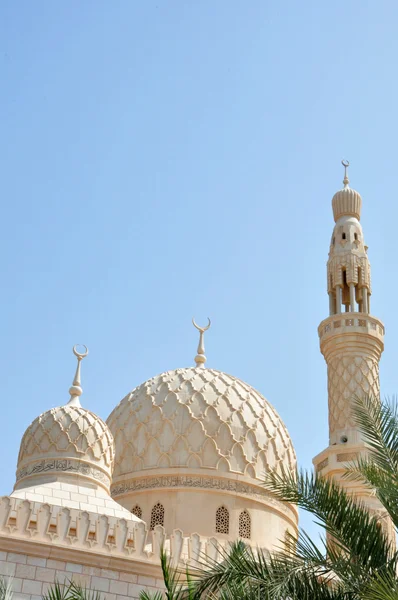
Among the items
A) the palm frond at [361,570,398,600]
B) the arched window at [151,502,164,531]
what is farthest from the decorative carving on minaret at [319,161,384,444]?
the palm frond at [361,570,398,600]

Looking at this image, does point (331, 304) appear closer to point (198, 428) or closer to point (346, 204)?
point (346, 204)

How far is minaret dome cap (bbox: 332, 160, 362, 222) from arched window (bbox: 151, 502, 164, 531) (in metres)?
8.30

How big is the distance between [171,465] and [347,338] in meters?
5.04

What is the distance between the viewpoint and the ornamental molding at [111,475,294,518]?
618 inches

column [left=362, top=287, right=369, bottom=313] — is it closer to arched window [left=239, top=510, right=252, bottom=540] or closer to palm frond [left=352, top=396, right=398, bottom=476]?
arched window [left=239, top=510, right=252, bottom=540]

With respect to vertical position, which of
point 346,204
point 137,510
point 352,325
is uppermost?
point 346,204

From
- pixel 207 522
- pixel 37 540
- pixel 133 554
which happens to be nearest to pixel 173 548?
pixel 133 554

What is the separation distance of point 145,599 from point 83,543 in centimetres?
473

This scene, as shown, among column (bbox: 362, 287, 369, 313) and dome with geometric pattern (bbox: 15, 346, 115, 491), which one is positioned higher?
column (bbox: 362, 287, 369, 313)

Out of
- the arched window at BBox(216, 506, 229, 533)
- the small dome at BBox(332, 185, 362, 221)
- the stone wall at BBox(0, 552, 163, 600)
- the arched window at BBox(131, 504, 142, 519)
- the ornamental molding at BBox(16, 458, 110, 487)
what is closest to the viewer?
the stone wall at BBox(0, 552, 163, 600)

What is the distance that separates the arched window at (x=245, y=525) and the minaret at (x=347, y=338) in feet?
7.56

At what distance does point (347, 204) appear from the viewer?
21.0m

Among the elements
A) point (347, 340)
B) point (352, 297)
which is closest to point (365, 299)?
point (352, 297)

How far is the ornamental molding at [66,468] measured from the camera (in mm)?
13680
